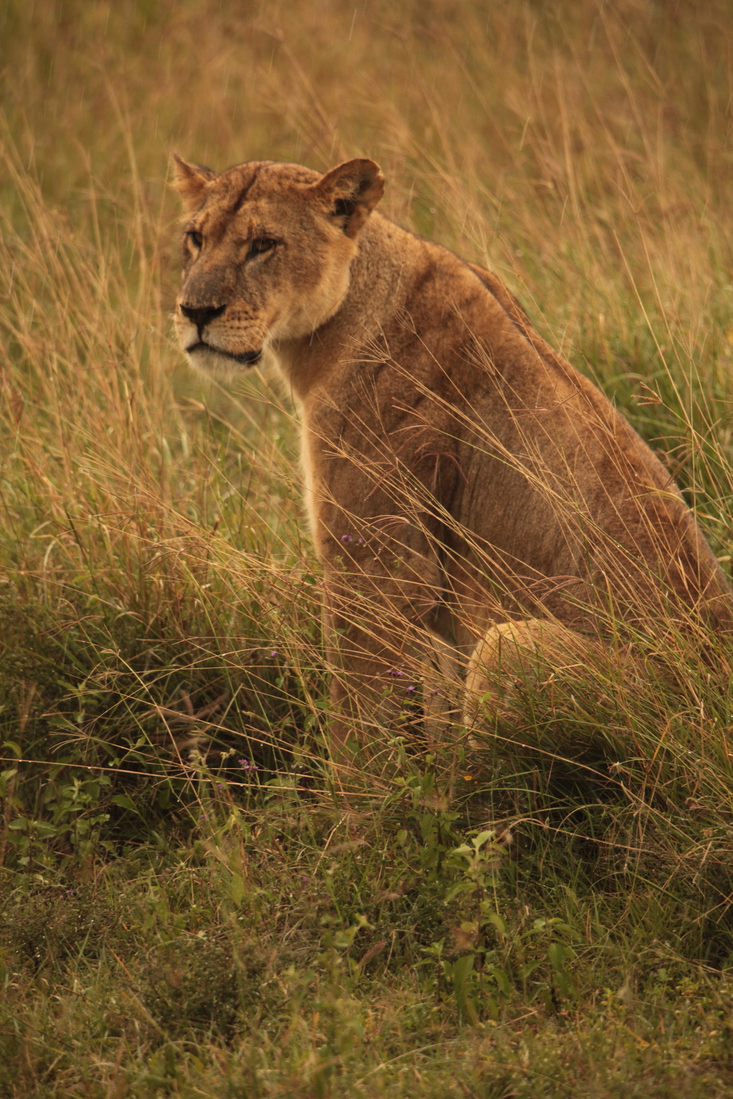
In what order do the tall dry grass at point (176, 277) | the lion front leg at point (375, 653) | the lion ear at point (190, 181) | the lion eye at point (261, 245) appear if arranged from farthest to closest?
the lion ear at point (190, 181)
the tall dry grass at point (176, 277)
the lion eye at point (261, 245)
the lion front leg at point (375, 653)

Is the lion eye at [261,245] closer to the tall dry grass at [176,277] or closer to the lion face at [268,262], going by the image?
the lion face at [268,262]

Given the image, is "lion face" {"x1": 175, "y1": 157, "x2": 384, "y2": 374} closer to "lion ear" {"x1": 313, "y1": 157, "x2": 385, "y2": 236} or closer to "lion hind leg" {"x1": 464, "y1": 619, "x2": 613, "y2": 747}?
"lion ear" {"x1": 313, "y1": 157, "x2": 385, "y2": 236}

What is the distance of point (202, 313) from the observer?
12.9 ft

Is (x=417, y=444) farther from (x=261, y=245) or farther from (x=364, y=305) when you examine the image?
(x=261, y=245)

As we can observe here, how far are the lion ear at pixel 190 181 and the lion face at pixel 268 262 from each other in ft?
0.85

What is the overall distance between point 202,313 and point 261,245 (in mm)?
340

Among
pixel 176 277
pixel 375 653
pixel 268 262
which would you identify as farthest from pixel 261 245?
pixel 176 277

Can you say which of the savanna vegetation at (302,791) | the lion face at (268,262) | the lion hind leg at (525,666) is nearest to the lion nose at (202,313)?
the lion face at (268,262)

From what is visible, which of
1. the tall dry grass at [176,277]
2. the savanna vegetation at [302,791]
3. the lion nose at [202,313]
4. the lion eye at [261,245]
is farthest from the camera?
the tall dry grass at [176,277]

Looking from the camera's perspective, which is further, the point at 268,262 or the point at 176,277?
the point at 176,277

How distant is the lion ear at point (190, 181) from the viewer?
14.2 feet

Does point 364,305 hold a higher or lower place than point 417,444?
higher

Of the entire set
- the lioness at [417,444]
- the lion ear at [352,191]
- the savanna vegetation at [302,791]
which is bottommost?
the savanna vegetation at [302,791]

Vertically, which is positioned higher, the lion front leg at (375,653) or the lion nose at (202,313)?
the lion nose at (202,313)
